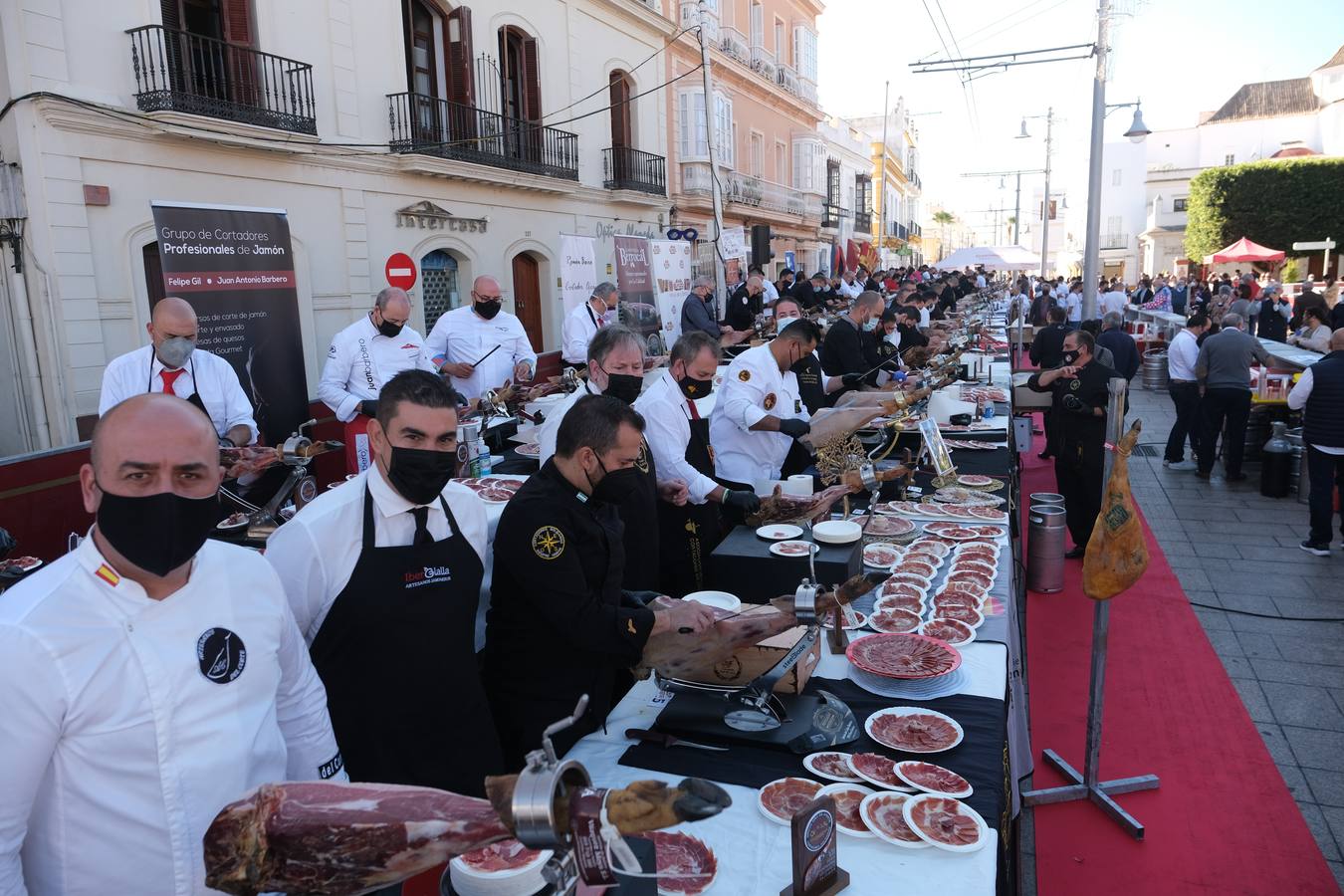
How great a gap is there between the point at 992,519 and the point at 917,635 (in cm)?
206

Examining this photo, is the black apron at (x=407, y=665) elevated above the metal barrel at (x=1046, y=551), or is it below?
above

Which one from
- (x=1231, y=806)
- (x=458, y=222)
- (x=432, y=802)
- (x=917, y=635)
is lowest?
(x=1231, y=806)

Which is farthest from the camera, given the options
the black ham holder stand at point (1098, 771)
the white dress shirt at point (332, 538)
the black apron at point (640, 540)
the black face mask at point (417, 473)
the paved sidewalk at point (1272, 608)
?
the paved sidewalk at point (1272, 608)

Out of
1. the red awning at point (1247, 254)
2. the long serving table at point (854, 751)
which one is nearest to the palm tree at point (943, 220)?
the red awning at point (1247, 254)

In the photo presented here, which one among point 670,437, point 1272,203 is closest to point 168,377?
point 670,437

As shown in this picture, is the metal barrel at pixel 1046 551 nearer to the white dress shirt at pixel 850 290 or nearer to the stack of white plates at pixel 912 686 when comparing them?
the stack of white plates at pixel 912 686

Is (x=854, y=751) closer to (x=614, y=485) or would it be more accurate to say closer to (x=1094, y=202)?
(x=614, y=485)

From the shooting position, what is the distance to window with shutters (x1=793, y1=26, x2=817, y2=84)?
3138 centimetres

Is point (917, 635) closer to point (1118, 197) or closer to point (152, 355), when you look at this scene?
point (152, 355)

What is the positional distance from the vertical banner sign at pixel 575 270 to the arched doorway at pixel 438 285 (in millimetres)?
2871

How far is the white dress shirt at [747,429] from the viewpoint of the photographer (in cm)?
580

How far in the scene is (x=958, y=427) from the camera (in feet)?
26.8

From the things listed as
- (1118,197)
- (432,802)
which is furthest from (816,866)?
(1118,197)

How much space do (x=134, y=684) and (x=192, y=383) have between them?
404cm
